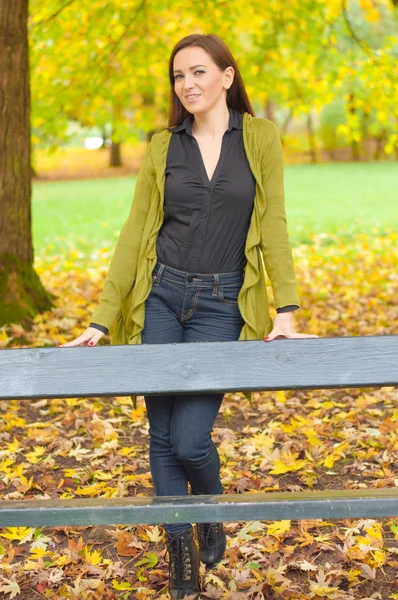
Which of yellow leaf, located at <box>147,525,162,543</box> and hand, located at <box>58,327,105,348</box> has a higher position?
hand, located at <box>58,327,105,348</box>

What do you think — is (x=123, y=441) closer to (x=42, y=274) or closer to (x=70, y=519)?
(x=70, y=519)

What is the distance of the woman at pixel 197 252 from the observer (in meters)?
2.90

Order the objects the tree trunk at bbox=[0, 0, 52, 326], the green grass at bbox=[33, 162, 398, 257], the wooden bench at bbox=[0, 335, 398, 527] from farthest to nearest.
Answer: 1. the green grass at bbox=[33, 162, 398, 257]
2. the tree trunk at bbox=[0, 0, 52, 326]
3. the wooden bench at bbox=[0, 335, 398, 527]

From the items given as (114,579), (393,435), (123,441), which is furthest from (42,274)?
(114,579)

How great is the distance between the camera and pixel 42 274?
9.61m

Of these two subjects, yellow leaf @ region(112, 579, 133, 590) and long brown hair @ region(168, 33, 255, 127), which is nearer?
long brown hair @ region(168, 33, 255, 127)

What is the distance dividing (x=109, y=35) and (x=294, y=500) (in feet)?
26.9

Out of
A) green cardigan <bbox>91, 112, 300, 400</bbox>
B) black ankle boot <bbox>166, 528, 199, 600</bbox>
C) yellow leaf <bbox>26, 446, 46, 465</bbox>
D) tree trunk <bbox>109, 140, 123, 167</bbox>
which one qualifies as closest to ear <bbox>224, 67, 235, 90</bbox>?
green cardigan <bbox>91, 112, 300, 400</bbox>

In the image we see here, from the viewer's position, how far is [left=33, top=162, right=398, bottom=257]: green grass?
14242 millimetres

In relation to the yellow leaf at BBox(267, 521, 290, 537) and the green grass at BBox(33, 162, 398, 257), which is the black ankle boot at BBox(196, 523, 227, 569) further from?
the green grass at BBox(33, 162, 398, 257)

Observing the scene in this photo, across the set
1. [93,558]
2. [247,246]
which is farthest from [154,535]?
[247,246]

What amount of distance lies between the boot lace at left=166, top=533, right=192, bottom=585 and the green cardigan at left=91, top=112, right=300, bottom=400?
0.59 m

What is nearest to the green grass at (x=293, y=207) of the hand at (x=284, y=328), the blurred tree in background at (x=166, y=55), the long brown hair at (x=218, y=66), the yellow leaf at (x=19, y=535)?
the blurred tree in background at (x=166, y=55)

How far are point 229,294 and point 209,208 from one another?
0.32 meters
